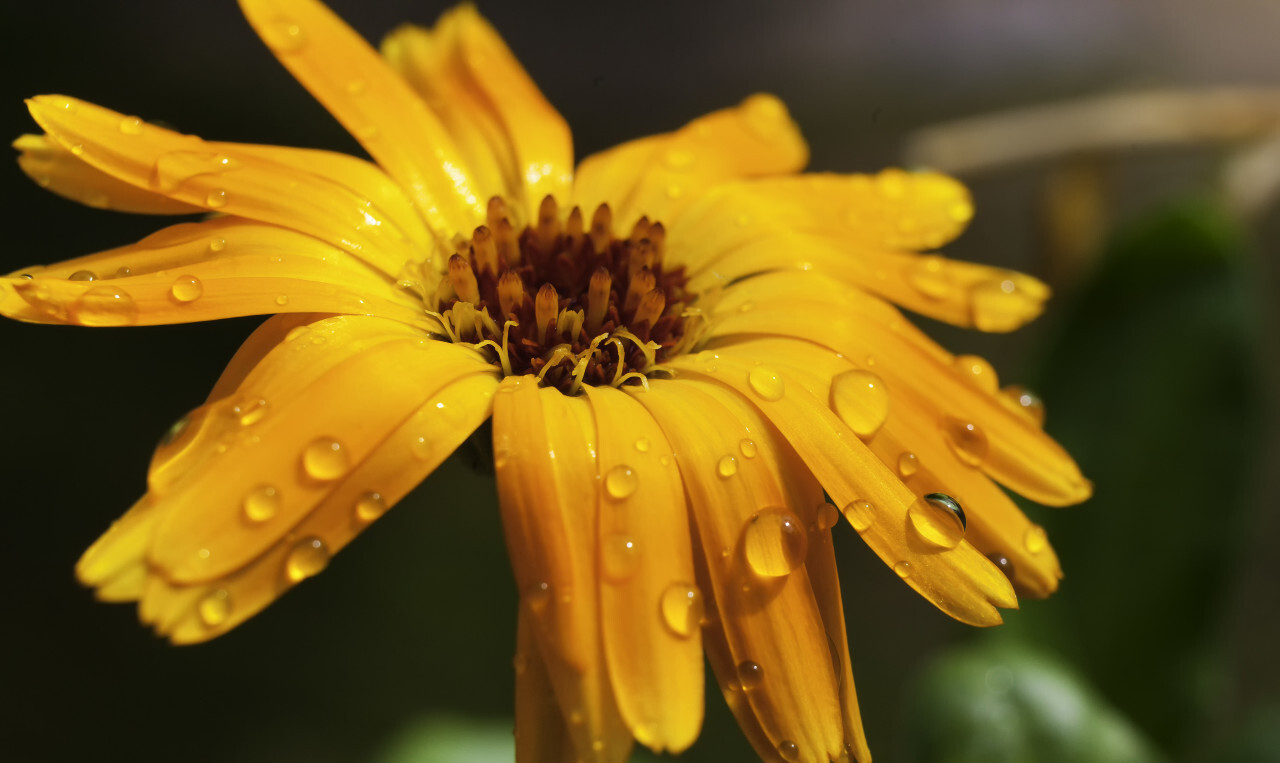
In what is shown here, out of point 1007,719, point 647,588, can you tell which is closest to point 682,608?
point 647,588

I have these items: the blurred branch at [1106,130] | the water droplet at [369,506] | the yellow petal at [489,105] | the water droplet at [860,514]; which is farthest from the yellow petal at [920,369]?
the blurred branch at [1106,130]

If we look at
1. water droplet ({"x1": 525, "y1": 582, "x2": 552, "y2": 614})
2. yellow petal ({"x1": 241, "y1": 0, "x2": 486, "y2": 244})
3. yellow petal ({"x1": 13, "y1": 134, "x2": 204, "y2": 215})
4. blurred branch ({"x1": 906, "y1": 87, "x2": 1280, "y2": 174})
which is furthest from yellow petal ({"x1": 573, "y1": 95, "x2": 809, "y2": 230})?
blurred branch ({"x1": 906, "y1": 87, "x2": 1280, "y2": 174})

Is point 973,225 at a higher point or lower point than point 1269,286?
higher

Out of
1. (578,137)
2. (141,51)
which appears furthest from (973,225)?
(141,51)

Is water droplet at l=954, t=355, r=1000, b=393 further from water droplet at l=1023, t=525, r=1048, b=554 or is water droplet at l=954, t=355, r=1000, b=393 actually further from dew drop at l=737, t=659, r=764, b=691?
dew drop at l=737, t=659, r=764, b=691

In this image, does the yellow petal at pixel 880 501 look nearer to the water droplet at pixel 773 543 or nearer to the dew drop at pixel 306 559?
the water droplet at pixel 773 543

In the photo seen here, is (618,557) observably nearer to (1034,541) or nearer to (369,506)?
(369,506)

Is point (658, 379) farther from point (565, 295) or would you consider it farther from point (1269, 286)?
point (1269, 286)
